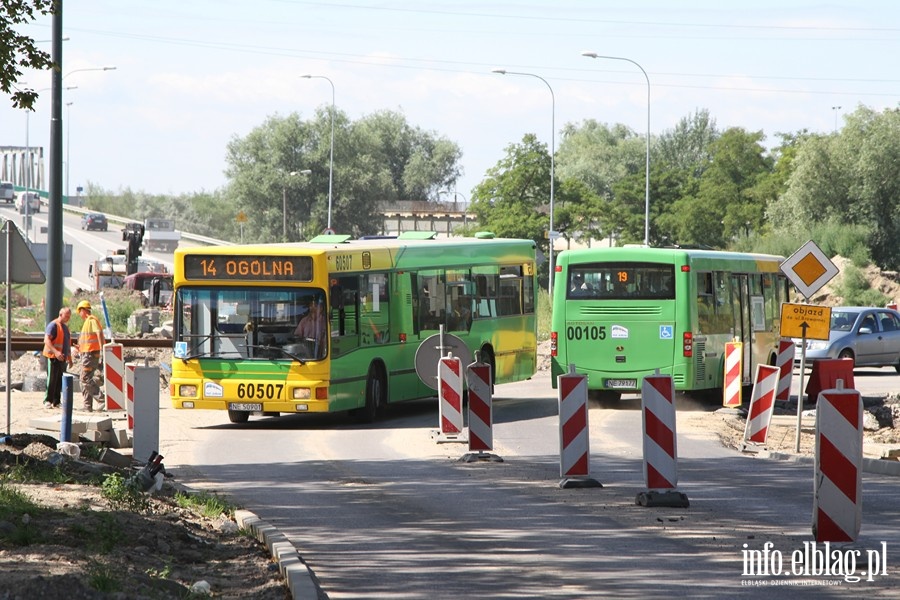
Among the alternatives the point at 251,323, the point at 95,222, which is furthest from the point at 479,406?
the point at 95,222

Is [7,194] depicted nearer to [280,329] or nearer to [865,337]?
[865,337]

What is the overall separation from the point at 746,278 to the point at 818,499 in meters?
17.9

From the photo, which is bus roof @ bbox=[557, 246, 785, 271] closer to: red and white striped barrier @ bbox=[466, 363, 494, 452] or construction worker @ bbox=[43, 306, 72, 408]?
construction worker @ bbox=[43, 306, 72, 408]

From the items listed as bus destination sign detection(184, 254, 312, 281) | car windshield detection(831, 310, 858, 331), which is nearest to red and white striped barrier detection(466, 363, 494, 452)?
bus destination sign detection(184, 254, 312, 281)

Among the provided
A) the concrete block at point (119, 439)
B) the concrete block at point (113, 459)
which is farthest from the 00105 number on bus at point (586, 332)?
the concrete block at point (113, 459)

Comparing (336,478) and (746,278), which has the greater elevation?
(746,278)

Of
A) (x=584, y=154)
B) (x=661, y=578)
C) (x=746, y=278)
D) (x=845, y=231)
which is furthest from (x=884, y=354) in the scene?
(x=584, y=154)

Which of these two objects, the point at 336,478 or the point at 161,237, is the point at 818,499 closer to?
the point at 336,478

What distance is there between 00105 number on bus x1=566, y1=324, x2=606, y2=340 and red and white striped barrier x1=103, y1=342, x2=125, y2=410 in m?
7.71

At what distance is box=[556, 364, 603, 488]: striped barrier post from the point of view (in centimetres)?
1392

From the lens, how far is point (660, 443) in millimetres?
12711

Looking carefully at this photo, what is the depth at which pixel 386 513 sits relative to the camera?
41.4 feet

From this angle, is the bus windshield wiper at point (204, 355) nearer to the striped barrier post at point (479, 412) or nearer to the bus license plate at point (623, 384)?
the striped barrier post at point (479, 412)

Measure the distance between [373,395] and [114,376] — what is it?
13.1 feet
